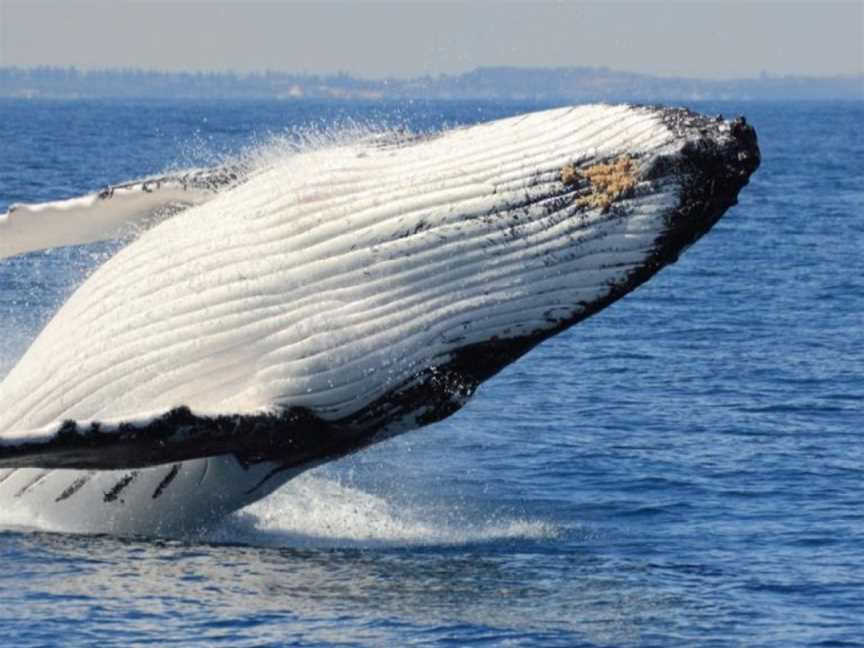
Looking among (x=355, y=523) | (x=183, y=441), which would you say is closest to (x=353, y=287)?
(x=183, y=441)

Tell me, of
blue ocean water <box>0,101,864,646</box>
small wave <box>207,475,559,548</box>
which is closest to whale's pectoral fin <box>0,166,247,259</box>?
blue ocean water <box>0,101,864,646</box>

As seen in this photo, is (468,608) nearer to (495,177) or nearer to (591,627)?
(591,627)

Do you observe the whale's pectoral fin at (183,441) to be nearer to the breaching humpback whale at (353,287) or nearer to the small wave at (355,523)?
the breaching humpback whale at (353,287)

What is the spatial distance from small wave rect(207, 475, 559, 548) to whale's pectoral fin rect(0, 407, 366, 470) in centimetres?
154

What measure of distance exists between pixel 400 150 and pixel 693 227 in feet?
6.18

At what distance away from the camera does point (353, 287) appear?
12.4 metres

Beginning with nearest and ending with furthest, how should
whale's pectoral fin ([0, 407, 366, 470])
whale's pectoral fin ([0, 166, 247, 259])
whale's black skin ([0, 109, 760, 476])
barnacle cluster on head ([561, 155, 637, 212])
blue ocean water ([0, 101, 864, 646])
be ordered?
whale's pectoral fin ([0, 407, 366, 470]) < whale's black skin ([0, 109, 760, 476]) < barnacle cluster on head ([561, 155, 637, 212]) < blue ocean water ([0, 101, 864, 646]) < whale's pectoral fin ([0, 166, 247, 259])

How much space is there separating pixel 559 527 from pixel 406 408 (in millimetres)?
3239

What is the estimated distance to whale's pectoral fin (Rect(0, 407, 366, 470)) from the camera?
38.4 ft

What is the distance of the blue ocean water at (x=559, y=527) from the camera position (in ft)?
40.3

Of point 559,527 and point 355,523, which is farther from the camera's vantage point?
point 559,527

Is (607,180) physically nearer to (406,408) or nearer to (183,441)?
(406,408)

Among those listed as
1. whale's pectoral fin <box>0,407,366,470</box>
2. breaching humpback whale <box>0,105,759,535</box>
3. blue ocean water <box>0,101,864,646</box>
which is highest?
breaching humpback whale <box>0,105,759,535</box>

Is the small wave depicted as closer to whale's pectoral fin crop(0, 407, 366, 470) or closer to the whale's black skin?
whale's pectoral fin crop(0, 407, 366, 470)
